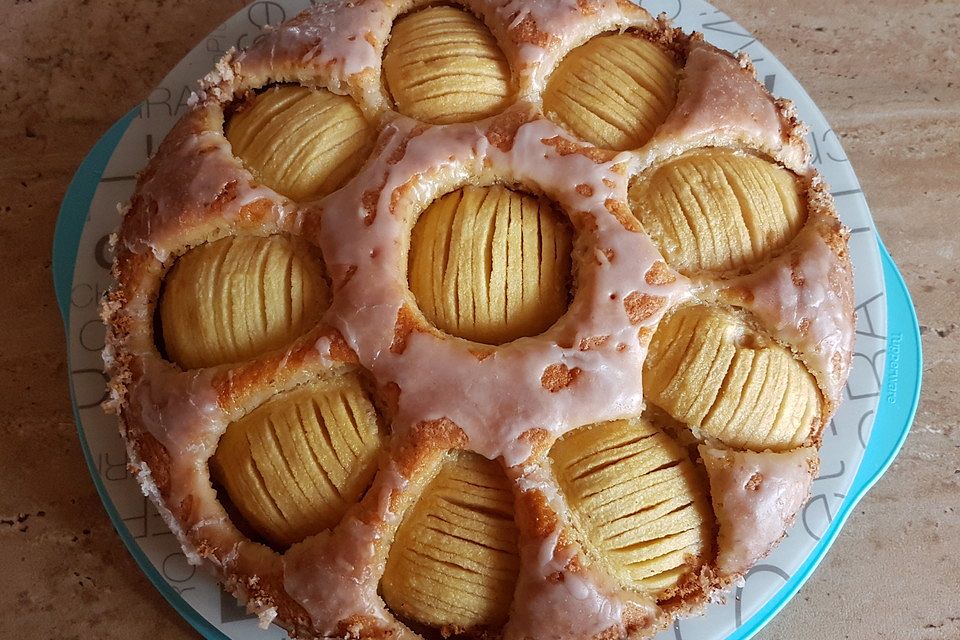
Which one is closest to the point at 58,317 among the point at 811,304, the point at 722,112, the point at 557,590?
the point at 557,590

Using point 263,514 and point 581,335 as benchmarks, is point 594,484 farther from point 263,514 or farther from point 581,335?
point 263,514

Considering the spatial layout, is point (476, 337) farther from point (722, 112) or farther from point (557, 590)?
point (722, 112)

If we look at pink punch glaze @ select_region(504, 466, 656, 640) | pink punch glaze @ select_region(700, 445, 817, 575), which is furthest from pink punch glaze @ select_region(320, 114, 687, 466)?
pink punch glaze @ select_region(700, 445, 817, 575)

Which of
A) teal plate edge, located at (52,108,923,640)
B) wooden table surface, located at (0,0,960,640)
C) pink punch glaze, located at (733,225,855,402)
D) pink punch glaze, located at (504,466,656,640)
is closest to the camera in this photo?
pink punch glaze, located at (504,466,656,640)

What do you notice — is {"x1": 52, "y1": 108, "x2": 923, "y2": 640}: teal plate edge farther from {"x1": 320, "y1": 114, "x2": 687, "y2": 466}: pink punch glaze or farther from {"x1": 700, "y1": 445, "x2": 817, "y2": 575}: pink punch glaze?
{"x1": 320, "y1": 114, "x2": 687, "y2": 466}: pink punch glaze

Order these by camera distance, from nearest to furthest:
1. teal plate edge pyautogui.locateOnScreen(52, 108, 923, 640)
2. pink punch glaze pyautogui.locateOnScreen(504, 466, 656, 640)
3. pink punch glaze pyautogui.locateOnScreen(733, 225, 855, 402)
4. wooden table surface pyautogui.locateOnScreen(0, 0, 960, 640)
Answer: pink punch glaze pyautogui.locateOnScreen(504, 466, 656, 640) < pink punch glaze pyautogui.locateOnScreen(733, 225, 855, 402) < teal plate edge pyautogui.locateOnScreen(52, 108, 923, 640) < wooden table surface pyautogui.locateOnScreen(0, 0, 960, 640)

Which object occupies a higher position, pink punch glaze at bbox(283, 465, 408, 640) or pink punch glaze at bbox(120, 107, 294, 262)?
pink punch glaze at bbox(120, 107, 294, 262)
